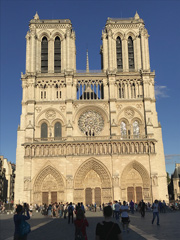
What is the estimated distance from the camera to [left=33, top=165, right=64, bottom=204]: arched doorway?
3747 cm

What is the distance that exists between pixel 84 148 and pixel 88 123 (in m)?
4.21

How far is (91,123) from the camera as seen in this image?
40.8m

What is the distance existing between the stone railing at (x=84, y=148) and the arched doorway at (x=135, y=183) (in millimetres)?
2150

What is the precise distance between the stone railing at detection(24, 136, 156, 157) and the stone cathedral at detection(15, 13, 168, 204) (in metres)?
0.13

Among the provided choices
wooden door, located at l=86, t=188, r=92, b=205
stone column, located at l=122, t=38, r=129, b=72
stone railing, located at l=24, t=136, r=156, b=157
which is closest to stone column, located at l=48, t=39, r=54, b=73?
stone column, located at l=122, t=38, r=129, b=72

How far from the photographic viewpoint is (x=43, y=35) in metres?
44.1

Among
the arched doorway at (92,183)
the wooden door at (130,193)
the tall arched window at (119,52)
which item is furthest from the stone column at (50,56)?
the wooden door at (130,193)

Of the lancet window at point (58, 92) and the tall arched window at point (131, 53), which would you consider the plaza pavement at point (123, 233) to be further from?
the tall arched window at point (131, 53)

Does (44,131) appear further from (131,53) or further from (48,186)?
(131,53)

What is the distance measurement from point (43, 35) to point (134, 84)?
1526cm

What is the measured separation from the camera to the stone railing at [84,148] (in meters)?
38.1

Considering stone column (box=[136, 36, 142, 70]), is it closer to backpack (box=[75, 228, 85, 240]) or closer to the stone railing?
the stone railing

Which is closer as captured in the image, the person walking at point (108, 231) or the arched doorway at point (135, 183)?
the person walking at point (108, 231)

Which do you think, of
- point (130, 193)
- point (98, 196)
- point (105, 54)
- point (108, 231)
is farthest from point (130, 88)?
point (108, 231)
